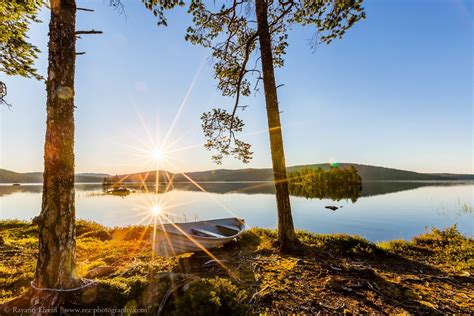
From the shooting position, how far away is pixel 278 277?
5547 millimetres

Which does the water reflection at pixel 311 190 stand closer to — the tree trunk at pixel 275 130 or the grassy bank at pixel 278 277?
the grassy bank at pixel 278 277

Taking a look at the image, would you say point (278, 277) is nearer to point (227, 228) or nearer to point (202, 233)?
point (202, 233)

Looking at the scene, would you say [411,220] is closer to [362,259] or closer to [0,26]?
[362,259]

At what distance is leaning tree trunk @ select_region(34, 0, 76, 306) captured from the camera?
4.01 meters

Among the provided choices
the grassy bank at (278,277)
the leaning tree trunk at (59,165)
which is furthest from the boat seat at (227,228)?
the leaning tree trunk at (59,165)

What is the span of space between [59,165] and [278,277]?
16.5 ft

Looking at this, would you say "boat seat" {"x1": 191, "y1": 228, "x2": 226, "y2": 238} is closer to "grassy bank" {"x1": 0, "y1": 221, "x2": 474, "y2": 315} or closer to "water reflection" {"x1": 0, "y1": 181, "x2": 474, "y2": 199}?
"grassy bank" {"x1": 0, "y1": 221, "x2": 474, "y2": 315}

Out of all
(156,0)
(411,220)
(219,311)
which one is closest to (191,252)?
(219,311)

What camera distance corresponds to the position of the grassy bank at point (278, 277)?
407cm

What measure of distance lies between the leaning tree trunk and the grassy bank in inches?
25.6

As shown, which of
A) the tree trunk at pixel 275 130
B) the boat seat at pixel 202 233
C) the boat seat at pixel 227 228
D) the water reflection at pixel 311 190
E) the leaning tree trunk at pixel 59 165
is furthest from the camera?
the water reflection at pixel 311 190

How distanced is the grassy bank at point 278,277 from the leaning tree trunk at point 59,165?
0.65m

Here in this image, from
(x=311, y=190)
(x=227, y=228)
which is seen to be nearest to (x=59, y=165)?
(x=227, y=228)

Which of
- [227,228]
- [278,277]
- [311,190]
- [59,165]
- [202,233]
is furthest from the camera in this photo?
[311,190]
